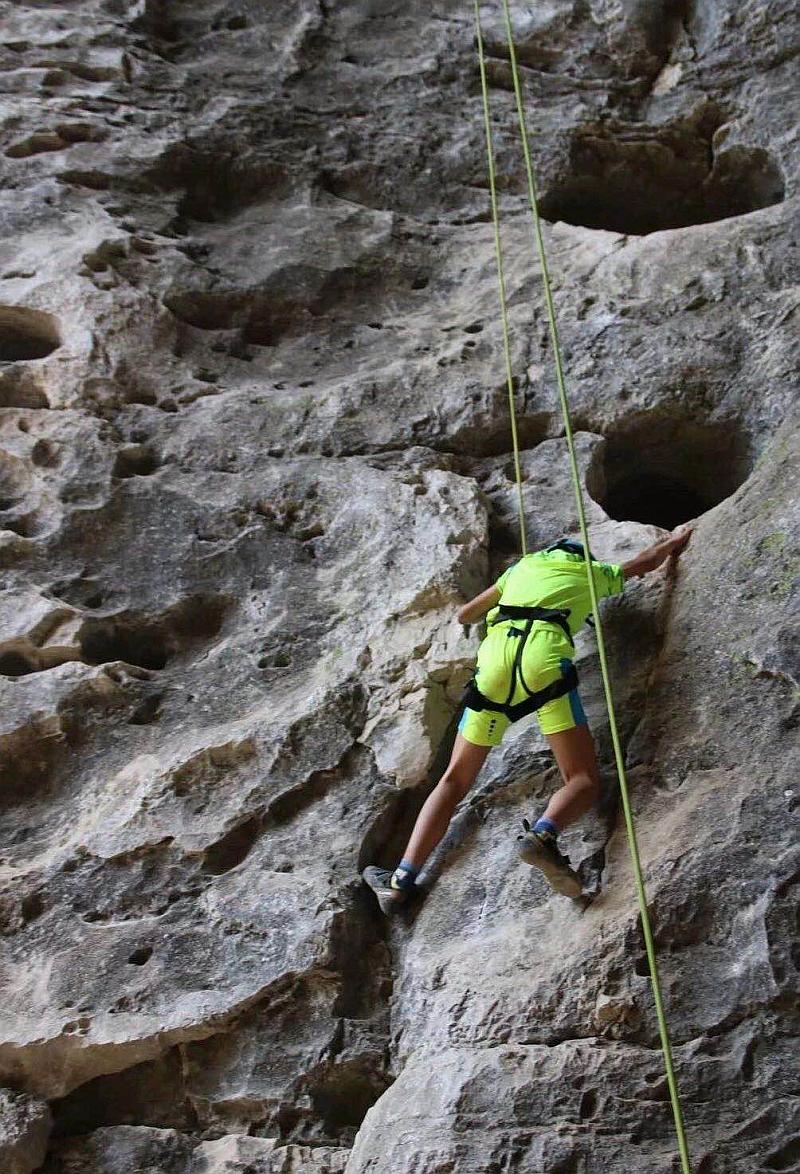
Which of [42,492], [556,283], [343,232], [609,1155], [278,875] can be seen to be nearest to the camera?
[609,1155]

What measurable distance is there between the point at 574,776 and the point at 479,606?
3.21ft

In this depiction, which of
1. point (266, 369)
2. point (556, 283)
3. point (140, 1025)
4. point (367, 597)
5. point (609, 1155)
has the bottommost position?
point (140, 1025)

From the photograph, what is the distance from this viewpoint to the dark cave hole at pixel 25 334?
21.9 ft

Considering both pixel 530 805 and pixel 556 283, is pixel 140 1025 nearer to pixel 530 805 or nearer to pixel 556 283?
pixel 530 805

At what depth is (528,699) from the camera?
4.53m

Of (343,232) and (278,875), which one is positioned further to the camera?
(343,232)

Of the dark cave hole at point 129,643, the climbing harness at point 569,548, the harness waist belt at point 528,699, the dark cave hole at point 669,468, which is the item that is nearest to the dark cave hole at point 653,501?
the dark cave hole at point 669,468

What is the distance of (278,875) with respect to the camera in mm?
4680

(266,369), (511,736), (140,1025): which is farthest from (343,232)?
(140,1025)

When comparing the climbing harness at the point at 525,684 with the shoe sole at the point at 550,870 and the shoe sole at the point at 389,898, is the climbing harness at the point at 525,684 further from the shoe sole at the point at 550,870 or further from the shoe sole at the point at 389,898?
the shoe sole at the point at 389,898

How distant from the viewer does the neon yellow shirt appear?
15.6ft

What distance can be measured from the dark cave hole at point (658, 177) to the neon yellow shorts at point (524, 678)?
13.9 feet

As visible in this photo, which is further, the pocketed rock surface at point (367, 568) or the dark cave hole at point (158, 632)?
the dark cave hole at point (158, 632)

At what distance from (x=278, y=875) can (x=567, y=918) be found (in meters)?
1.17
